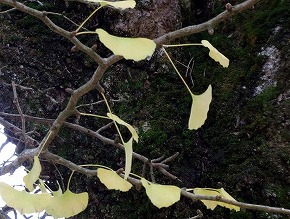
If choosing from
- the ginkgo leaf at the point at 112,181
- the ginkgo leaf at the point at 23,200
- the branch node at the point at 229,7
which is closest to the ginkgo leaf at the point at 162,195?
the ginkgo leaf at the point at 112,181

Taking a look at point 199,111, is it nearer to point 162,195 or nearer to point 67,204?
point 162,195

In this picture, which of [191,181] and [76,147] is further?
[76,147]

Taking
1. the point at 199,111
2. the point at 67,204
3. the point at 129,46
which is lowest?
the point at 67,204

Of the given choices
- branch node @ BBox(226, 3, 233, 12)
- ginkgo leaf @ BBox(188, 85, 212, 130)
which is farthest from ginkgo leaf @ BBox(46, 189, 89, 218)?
branch node @ BBox(226, 3, 233, 12)

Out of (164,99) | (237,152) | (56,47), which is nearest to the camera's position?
(237,152)

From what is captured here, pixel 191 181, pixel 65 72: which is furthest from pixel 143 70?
pixel 191 181

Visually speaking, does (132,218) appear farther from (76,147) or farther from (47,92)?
(47,92)

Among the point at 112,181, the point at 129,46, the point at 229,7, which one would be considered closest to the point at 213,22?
the point at 229,7
